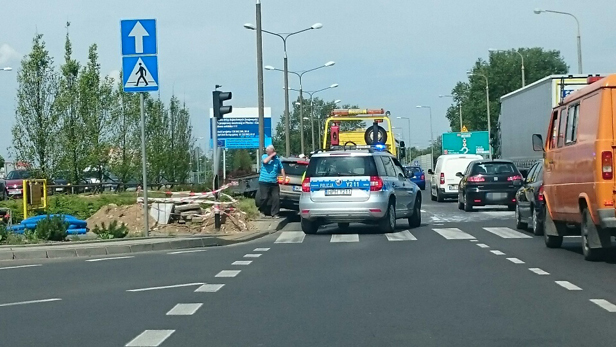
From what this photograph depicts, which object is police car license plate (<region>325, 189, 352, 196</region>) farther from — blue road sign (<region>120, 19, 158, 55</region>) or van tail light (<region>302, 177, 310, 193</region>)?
blue road sign (<region>120, 19, 158, 55</region>)

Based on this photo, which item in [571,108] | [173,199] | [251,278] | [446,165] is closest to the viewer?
[251,278]

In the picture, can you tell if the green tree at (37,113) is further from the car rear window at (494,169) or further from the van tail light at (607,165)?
the van tail light at (607,165)

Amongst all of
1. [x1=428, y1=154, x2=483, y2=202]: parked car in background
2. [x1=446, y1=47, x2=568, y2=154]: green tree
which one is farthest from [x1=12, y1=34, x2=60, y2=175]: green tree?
[x1=446, y1=47, x2=568, y2=154]: green tree

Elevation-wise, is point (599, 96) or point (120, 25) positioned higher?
point (120, 25)

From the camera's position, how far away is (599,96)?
13281 millimetres

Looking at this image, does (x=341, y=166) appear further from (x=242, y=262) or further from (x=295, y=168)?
(x=242, y=262)

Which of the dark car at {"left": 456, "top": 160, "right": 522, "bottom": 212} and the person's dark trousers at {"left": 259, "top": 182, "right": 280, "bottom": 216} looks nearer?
the person's dark trousers at {"left": 259, "top": 182, "right": 280, "bottom": 216}

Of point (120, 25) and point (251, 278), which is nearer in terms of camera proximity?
point (251, 278)

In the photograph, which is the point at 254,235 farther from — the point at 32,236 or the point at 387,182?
the point at 32,236

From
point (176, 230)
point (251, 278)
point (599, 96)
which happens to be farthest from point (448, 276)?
point (176, 230)

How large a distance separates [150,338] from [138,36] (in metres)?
10.2

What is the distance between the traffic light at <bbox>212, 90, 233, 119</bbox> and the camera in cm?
2188

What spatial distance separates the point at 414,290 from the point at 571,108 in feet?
17.0

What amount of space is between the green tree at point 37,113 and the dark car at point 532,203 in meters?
28.7
